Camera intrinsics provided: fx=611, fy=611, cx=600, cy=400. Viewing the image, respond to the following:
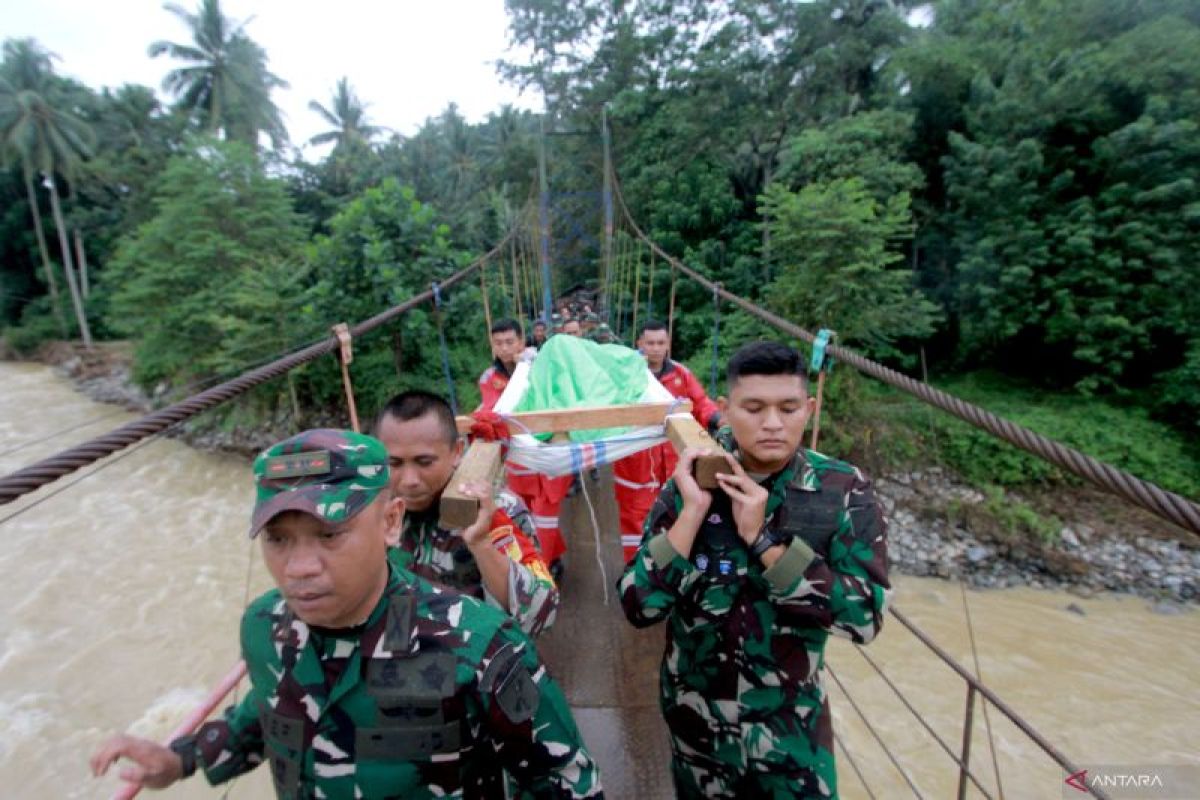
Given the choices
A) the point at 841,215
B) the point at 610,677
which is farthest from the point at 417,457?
the point at 841,215

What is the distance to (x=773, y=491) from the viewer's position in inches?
42.1

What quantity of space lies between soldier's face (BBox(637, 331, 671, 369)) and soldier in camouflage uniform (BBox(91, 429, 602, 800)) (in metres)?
2.01

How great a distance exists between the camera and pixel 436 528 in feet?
3.87

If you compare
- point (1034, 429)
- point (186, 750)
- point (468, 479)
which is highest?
point (468, 479)

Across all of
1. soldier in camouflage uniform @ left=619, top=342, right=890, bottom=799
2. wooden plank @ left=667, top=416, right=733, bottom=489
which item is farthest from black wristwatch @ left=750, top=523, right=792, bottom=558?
wooden plank @ left=667, top=416, right=733, bottom=489

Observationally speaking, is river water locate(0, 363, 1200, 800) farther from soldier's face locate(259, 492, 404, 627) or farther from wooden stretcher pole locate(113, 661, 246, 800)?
soldier's face locate(259, 492, 404, 627)

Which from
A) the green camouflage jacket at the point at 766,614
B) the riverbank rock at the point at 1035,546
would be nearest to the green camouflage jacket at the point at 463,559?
the green camouflage jacket at the point at 766,614

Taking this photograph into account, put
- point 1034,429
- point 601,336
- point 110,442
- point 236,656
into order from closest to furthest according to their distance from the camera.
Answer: point 110,442 → point 601,336 → point 236,656 → point 1034,429

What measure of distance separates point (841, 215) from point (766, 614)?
24.8 ft

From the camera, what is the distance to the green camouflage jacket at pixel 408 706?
0.73 meters

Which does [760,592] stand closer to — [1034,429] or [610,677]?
[610,677]

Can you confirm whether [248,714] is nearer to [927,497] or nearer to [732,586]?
[732,586]

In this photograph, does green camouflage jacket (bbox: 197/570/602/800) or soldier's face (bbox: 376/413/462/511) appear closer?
green camouflage jacket (bbox: 197/570/602/800)

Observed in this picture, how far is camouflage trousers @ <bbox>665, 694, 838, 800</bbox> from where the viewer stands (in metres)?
1.01
